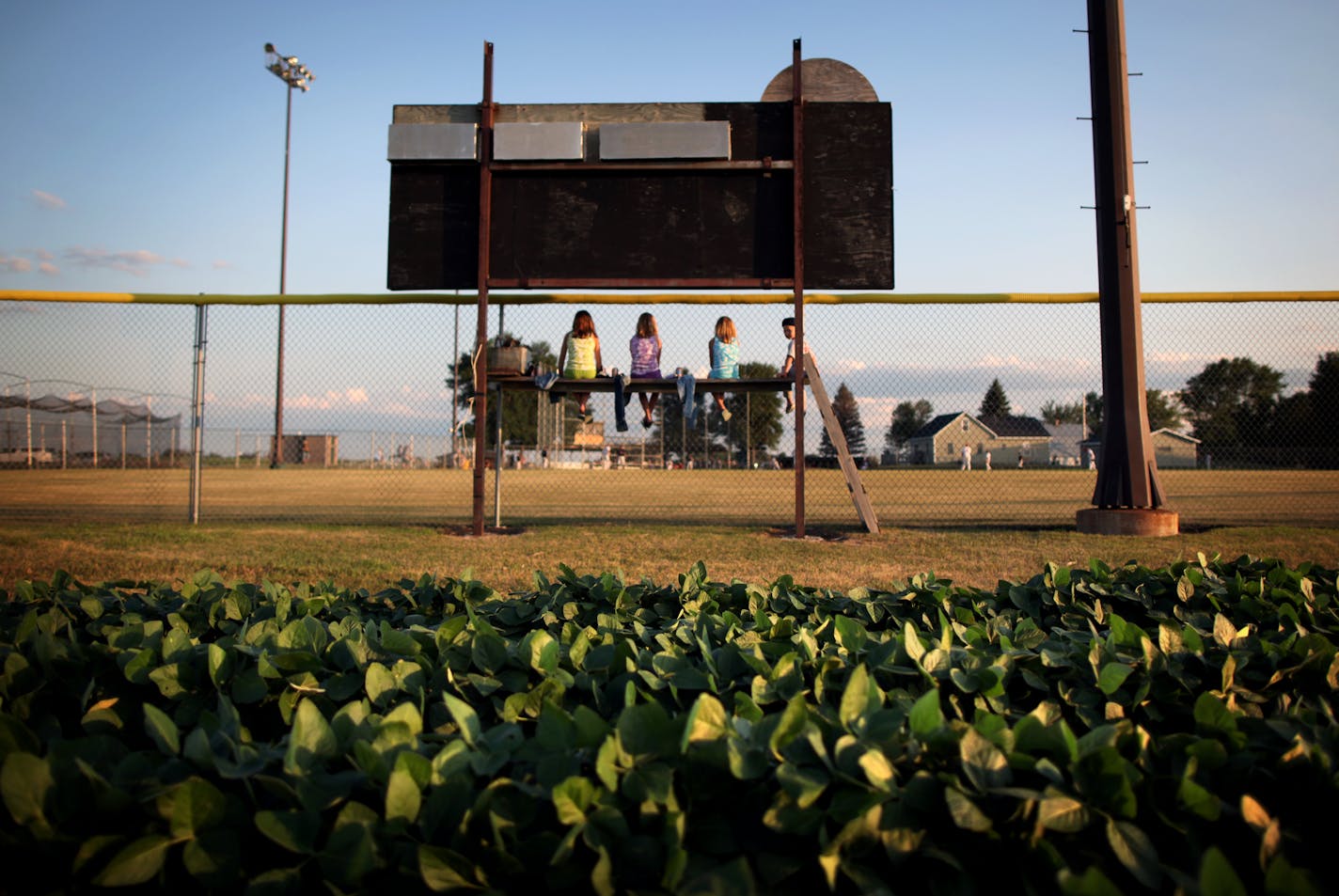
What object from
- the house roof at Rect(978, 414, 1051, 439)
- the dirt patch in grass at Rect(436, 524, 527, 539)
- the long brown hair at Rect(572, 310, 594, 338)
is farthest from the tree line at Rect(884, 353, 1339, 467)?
the dirt patch in grass at Rect(436, 524, 527, 539)

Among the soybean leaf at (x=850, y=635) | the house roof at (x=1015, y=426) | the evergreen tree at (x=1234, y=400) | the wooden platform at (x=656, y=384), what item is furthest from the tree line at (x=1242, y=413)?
the soybean leaf at (x=850, y=635)

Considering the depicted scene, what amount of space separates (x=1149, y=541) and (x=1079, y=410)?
2808mm

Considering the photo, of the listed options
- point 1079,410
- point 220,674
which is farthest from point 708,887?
point 1079,410

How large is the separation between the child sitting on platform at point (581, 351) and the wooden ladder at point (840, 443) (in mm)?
2033

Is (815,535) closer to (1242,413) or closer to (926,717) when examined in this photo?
(1242,413)

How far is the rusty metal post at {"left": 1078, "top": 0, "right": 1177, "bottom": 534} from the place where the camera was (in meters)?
7.27

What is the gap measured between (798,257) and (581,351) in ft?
7.37

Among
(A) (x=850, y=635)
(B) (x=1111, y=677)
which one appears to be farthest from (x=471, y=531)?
(B) (x=1111, y=677)

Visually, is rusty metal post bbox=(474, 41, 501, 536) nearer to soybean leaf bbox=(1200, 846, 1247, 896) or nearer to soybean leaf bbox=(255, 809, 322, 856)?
soybean leaf bbox=(255, 809, 322, 856)

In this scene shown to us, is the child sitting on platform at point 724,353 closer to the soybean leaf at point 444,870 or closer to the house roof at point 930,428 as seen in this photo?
the house roof at point 930,428

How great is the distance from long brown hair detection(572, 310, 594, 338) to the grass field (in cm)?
185

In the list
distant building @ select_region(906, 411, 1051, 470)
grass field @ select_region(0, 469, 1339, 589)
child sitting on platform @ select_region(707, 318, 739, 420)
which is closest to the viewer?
grass field @ select_region(0, 469, 1339, 589)

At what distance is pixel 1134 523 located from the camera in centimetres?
698

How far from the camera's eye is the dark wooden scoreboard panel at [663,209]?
7254 mm
